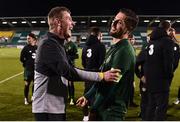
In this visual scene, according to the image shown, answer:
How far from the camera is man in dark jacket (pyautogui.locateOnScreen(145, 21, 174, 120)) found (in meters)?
7.25

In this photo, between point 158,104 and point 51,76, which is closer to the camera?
point 51,76

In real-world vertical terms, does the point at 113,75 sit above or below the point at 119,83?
above

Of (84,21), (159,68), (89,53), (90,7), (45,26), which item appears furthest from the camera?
(45,26)

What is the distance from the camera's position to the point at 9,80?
18094 mm

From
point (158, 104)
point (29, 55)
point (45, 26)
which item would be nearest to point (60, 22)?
point (158, 104)

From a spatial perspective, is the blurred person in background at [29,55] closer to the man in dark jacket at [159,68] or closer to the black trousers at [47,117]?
the man in dark jacket at [159,68]

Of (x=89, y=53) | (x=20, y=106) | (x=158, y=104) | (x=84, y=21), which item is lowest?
(x=84, y=21)

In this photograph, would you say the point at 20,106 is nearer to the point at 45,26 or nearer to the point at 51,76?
the point at 51,76

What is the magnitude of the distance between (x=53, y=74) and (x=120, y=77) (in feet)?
2.69

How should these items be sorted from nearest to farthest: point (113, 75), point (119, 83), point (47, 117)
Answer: point (113, 75) < point (119, 83) < point (47, 117)

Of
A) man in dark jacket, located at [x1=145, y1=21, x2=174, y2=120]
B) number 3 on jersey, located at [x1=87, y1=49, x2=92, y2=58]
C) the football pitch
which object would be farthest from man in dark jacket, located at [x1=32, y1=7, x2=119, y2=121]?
the football pitch

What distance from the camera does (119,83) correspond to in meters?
4.26

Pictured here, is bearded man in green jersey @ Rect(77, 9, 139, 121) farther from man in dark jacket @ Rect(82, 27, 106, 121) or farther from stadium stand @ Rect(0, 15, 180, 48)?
stadium stand @ Rect(0, 15, 180, 48)

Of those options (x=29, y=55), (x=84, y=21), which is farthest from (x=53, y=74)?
(x=84, y=21)
